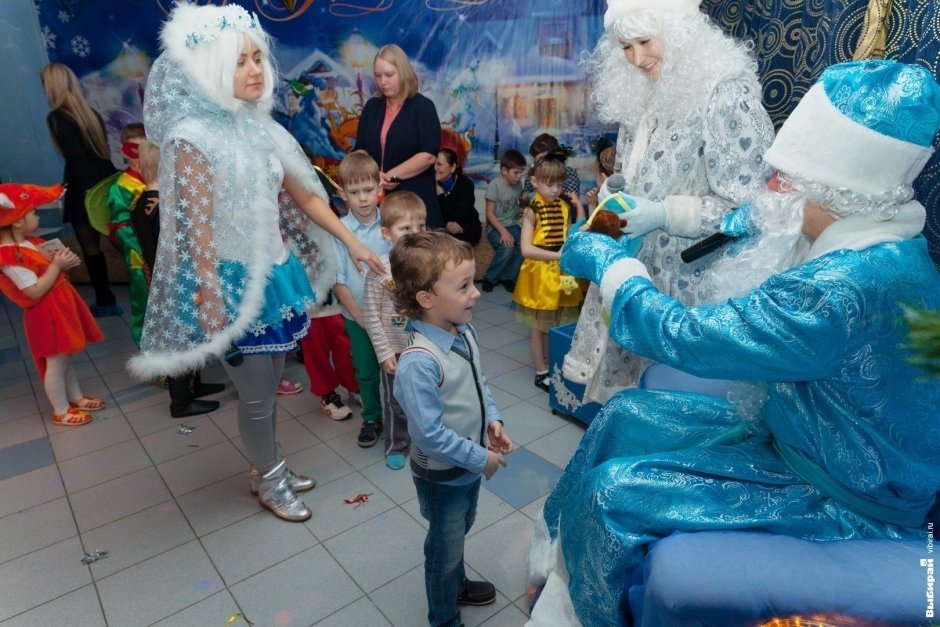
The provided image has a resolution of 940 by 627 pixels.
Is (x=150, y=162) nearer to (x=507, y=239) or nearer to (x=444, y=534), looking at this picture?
(x=444, y=534)

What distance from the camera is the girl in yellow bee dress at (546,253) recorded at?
129 inches

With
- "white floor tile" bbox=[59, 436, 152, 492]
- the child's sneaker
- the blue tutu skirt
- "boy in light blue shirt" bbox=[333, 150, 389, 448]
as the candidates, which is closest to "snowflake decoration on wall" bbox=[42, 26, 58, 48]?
the child's sneaker

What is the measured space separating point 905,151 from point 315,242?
1.89m

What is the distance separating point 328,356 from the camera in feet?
A: 10.7

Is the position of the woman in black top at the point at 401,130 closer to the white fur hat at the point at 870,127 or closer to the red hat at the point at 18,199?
the red hat at the point at 18,199

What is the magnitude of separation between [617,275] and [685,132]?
875 mm

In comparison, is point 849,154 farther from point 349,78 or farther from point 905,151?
point 349,78

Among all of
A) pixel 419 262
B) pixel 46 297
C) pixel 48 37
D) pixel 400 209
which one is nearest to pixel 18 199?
pixel 46 297

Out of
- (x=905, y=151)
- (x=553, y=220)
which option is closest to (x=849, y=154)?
(x=905, y=151)

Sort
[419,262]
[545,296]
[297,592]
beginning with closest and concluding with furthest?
[419,262] < [297,592] < [545,296]

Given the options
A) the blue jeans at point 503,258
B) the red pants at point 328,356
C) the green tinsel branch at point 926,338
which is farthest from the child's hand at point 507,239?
the green tinsel branch at point 926,338

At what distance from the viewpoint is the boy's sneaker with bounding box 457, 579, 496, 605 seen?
1947 millimetres

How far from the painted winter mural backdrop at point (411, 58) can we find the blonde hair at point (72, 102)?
1.67 m

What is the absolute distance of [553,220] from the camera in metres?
3.32
